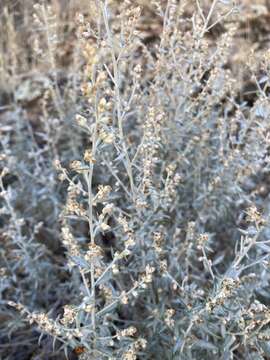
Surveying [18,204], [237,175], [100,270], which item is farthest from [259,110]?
[18,204]

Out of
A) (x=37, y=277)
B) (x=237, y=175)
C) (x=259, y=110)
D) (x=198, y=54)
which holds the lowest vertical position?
(x=37, y=277)

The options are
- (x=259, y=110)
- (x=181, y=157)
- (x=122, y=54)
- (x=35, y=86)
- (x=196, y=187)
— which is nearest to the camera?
(x=122, y=54)

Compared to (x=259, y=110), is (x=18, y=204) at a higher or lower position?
lower

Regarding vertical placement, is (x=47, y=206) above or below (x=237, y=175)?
below

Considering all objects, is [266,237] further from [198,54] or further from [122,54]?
[122,54]

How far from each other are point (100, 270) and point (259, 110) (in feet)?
2.94

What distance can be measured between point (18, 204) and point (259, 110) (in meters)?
1.39

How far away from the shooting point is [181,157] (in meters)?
2.20

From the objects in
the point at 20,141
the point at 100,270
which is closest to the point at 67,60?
the point at 20,141

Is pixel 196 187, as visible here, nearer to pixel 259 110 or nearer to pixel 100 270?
pixel 259 110

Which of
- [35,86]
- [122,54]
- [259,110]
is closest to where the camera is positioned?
[122,54]

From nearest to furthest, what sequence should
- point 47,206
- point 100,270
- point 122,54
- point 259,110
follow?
point 100,270
point 122,54
point 259,110
point 47,206

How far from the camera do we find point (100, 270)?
5.25 feet

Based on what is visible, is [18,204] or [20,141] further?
[20,141]
